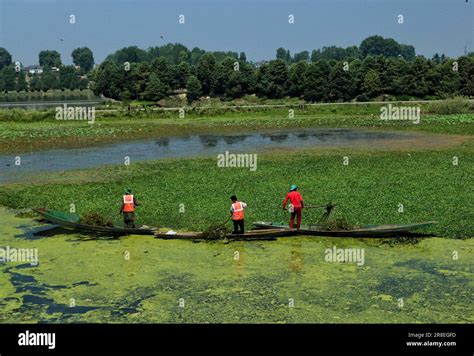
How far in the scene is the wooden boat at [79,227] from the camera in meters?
23.3

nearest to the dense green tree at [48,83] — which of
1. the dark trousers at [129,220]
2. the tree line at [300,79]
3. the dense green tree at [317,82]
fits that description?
the tree line at [300,79]

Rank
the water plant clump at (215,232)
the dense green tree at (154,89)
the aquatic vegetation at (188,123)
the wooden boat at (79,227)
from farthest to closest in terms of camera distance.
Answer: the dense green tree at (154,89) → the aquatic vegetation at (188,123) → the wooden boat at (79,227) → the water plant clump at (215,232)

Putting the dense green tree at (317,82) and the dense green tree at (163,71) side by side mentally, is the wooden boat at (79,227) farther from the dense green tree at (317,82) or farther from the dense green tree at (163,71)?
the dense green tree at (163,71)

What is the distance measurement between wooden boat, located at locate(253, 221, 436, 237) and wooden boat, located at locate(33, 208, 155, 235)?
5331 millimetres

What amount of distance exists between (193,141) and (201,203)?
103ft

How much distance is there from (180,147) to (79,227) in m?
31.3

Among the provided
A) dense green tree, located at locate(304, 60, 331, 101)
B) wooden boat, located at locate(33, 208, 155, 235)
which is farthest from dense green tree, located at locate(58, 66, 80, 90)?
wooden boat, located at locate(33, 208, 155, 235)

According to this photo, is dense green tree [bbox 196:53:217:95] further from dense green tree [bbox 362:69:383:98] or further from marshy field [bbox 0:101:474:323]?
marshy field [bbox 0:101:474:323]

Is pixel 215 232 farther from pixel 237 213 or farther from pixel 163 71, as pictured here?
pixel 163 71

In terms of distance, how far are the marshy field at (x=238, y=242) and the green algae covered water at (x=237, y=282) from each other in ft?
0.21

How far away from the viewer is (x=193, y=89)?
112438 millimetres
